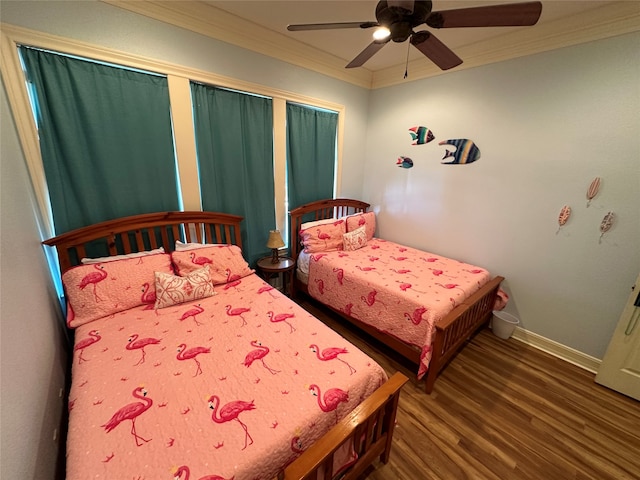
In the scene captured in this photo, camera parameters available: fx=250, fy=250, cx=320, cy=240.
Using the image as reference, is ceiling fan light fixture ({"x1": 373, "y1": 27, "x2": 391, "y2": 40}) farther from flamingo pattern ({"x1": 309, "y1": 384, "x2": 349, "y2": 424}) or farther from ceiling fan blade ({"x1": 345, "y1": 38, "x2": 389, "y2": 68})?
flamingo pattern ({"x1": 309, "y1": 384, "x2": 349, "y2": 424})

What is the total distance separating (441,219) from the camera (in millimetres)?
2885

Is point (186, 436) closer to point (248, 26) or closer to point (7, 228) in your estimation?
point (7, 228)

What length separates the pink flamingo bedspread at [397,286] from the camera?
1.86m

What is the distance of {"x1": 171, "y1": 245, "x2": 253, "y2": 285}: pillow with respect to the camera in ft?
6.25

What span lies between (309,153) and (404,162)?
1.20 meters

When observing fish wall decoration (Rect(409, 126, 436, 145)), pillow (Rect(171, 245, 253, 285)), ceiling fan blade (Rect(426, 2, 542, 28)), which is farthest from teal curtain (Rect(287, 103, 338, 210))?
ceiling fan blade (Rect(426, 2, 542, 28))

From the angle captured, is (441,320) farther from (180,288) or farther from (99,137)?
(99,137)

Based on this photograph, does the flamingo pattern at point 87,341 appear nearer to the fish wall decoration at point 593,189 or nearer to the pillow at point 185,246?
the pillow at point 185,246

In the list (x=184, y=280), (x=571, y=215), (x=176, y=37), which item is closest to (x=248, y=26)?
(x=176, y=37)

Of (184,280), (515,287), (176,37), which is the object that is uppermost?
(176,37)

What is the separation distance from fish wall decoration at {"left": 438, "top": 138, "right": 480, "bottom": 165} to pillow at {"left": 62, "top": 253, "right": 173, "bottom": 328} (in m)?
2.94

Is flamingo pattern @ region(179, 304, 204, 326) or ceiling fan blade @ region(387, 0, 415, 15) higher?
ceiling fan blade @ region(387, 0, 415, 15)

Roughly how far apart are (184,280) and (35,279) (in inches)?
28.2

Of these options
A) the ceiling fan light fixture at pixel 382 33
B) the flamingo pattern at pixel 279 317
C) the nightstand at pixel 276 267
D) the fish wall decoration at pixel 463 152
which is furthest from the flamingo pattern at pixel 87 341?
the fish wall decoration at pixel 463 152
